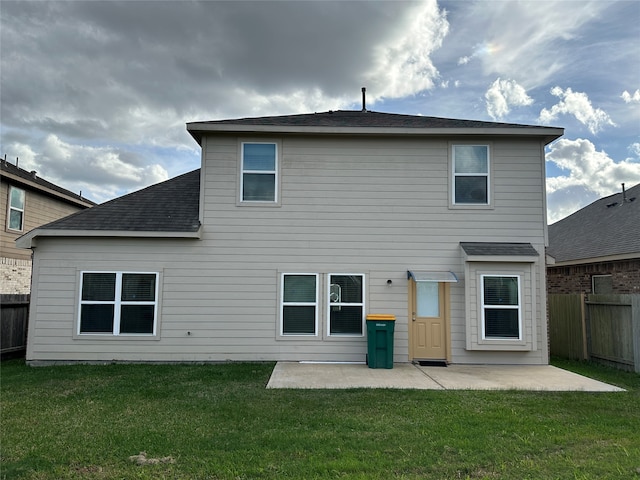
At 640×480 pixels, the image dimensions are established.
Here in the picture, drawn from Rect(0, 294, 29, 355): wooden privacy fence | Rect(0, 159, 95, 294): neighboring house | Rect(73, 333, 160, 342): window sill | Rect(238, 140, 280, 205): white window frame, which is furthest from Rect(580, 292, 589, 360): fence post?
Rect(0, 159, 95, 294): neighboring house

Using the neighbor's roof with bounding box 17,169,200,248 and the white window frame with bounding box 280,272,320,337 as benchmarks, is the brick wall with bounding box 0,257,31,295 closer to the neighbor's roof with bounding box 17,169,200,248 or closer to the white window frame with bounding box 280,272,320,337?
the neighbor's roof with bounding box 17,169,200,248

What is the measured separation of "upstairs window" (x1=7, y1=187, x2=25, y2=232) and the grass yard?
9152 mm

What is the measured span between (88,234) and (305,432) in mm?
6707

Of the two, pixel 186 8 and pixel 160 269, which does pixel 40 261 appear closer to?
pixel 160 269

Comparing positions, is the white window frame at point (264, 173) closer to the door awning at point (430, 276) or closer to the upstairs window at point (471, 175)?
the door awning at point (430, 276)

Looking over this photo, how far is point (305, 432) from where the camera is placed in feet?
15.6

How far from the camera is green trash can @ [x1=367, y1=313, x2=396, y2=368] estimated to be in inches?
345

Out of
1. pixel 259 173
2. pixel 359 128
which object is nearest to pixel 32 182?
pixel 259 173

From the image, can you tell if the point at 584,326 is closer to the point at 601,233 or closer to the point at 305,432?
the point at 601,233

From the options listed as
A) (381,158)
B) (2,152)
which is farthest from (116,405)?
(2,152)

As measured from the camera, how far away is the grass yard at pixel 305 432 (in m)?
3.83

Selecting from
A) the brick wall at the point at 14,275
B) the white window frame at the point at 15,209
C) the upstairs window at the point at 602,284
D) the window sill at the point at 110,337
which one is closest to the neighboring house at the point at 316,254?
the window sill at the point at 110,337

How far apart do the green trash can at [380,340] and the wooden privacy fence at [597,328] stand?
4.65m

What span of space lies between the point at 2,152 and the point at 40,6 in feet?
29.0
